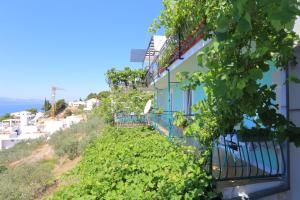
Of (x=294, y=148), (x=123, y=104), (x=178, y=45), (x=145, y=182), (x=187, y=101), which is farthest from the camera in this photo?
(x=123, y=104)

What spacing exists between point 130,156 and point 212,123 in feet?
11.6

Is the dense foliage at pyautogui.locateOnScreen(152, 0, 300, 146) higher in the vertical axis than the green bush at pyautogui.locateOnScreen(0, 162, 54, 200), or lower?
higher

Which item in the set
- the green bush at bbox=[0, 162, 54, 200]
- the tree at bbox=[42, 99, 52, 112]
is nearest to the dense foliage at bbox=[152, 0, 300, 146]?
the green bush at bbox=[0, 162, 54, 200]

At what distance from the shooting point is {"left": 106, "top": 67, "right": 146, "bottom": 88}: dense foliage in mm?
26000

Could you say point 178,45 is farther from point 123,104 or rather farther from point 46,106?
point 46,106

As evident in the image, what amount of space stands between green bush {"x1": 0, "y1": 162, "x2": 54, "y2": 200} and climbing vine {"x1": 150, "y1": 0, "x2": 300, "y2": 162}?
7.06 meters

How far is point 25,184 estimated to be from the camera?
34.3 feet

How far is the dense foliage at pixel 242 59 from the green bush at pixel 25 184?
23.2 feet

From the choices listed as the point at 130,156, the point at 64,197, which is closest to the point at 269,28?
the point at 64,197

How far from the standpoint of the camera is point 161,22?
727 cm

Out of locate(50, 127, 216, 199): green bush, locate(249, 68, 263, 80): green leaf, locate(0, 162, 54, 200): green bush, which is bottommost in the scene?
locate(0, 162, 54, 200): green bush

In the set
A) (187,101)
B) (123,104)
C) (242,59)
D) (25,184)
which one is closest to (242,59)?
(242,59)

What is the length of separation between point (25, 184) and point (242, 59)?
10396 mm

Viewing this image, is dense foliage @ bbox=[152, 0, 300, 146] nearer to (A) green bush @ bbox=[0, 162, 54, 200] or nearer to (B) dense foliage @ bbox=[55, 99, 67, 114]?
(A) green bush @ bbox=[0, 162, 54, 200]
